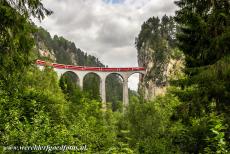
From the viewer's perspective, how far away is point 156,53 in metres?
102

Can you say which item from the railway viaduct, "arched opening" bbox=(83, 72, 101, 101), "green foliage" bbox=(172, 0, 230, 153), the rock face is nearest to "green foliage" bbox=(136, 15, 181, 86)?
the rock face

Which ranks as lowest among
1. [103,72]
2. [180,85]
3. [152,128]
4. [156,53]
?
[152,128]

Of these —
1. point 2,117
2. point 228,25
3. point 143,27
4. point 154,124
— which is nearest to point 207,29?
point 228,25

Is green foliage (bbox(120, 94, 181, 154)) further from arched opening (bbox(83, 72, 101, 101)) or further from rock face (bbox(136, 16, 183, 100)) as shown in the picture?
rock face (bbox(136, 16, 183, 100))

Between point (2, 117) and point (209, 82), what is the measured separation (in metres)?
5.66

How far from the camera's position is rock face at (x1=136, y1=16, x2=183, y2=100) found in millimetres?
99062

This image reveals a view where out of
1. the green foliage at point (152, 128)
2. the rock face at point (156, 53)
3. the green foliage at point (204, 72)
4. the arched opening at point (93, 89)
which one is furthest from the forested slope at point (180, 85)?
the rock face at point (156, 53)

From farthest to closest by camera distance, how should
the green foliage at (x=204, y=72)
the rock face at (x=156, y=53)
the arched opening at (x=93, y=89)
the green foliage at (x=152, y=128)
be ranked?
the rock face at (x=156, y=53) → the arched opening at (x=93, y=89) → the green foliage at (x=152, y=128) → the green foliage at (x=204, y=72)

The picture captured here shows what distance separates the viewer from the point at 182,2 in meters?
10.9

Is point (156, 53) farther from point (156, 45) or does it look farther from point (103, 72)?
point (103, 72)

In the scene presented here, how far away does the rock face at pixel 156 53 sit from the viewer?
9906 centimetres

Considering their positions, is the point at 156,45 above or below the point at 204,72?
above

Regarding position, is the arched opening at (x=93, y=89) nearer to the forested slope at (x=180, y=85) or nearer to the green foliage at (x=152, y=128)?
the green foliage at (x=152, y=128)

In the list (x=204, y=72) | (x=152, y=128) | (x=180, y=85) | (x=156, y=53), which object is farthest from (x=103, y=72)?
(x=204, y=72)
